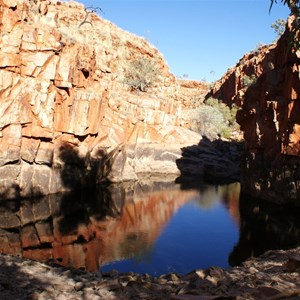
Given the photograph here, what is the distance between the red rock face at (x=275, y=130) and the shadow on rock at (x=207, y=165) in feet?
35.1

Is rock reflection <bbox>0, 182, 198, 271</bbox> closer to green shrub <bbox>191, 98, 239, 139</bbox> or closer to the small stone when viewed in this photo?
the small stone

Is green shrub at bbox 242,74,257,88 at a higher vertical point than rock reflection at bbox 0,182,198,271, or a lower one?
higher

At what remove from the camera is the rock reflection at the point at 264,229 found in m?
18.8

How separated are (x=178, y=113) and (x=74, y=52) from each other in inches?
981

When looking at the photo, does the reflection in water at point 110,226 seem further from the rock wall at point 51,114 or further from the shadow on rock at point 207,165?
the shadow on rock at point 207,165

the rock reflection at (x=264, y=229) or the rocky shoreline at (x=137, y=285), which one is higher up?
the rocky shoreline at (x=137, y=285)

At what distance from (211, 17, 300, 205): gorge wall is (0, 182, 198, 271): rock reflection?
6.71 meters

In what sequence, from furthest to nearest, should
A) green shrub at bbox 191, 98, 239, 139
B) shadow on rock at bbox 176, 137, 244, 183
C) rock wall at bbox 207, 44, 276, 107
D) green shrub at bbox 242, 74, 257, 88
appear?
rock wall at bbox 207, 44, 276, 107 < green shrub at bbox 242, 74, 257, 88 < green shrub at bbox 191, 98, 239, 139 < shadow on rock at bbox 176, 137, 244, 183

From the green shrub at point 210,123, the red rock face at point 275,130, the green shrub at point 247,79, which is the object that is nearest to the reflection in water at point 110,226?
the red rock face at point 275,130

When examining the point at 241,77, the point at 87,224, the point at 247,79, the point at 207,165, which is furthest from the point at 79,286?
the point at 241,77

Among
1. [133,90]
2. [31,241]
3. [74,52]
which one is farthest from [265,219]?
[133,90]

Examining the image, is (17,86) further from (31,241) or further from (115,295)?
(115,295)

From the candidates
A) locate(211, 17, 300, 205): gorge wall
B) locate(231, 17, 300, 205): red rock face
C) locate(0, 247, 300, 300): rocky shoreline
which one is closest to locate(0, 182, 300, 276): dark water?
locate(211, 17, 300, 205): gorge wall

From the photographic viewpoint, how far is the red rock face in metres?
27.6
